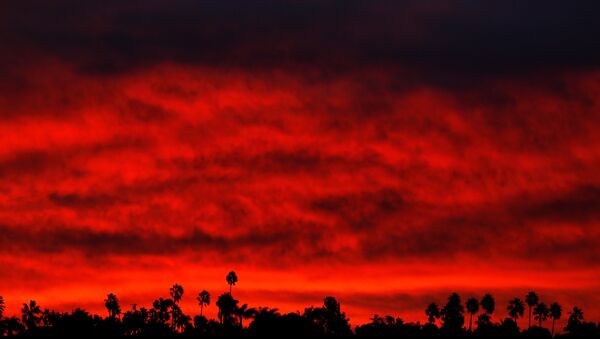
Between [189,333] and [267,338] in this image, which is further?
A: [189,333]

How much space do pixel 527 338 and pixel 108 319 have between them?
2473 inches

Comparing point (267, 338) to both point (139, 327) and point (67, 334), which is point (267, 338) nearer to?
point (67, 334)

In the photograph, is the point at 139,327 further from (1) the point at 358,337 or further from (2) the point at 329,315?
(1) the point at 358,337

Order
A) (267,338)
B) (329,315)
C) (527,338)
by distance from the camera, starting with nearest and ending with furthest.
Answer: (267,338), (527,338), (329,315)

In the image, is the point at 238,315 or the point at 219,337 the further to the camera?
the point at 238,315

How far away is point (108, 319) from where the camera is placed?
144m

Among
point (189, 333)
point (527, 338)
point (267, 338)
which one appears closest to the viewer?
point (267, 338)

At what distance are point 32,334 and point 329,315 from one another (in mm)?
71260

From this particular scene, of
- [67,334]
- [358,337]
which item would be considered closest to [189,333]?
[67,334]

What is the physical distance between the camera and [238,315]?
127 metres

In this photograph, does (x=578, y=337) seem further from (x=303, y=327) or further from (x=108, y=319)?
(x=108, y=319)

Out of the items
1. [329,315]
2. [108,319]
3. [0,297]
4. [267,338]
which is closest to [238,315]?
[267,338]

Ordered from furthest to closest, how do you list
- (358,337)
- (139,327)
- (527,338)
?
(139,327) → (527,338) → (358,337)

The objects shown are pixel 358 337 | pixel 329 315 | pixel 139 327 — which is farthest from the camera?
pixel 329 315
